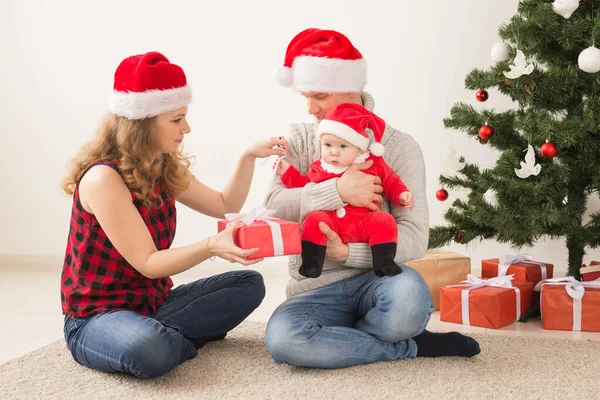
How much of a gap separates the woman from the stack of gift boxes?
0.83 meters

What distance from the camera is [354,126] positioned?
74.0 inches

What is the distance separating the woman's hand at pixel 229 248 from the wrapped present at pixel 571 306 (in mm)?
1215

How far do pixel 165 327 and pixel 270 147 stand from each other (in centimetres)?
58

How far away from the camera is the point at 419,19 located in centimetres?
335

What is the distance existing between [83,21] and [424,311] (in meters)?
2.57

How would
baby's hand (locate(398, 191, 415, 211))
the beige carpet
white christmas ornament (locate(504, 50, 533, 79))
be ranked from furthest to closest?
white christmas ornament (locate(504, 50, 533, 79)), baby's hand (locate(398, 191, 415, 211)), the beige carpet

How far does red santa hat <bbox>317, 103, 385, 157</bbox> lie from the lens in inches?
73.9

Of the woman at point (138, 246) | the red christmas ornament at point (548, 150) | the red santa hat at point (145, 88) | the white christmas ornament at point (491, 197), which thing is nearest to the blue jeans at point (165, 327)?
the woman at point (138, 246)

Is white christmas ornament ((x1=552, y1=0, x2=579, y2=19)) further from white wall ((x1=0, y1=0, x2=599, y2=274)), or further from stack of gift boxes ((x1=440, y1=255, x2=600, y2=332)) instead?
stack of gift boxes ((x1=440, y1=255, x2=600, y2=332))

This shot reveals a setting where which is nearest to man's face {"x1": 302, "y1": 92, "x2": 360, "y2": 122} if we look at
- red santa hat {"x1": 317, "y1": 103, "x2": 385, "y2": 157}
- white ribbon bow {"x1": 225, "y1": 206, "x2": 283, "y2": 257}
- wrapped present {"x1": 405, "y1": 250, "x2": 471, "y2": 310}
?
red santa hat {"x1": 317, "y1": 103, "x2": 385, "y2": 157}

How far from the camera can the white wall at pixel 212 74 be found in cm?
334

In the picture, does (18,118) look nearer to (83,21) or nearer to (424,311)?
(83,21)

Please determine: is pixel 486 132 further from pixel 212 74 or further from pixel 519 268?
pixel 212 74

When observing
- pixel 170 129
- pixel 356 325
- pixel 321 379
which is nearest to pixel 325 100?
pixel 170 129
